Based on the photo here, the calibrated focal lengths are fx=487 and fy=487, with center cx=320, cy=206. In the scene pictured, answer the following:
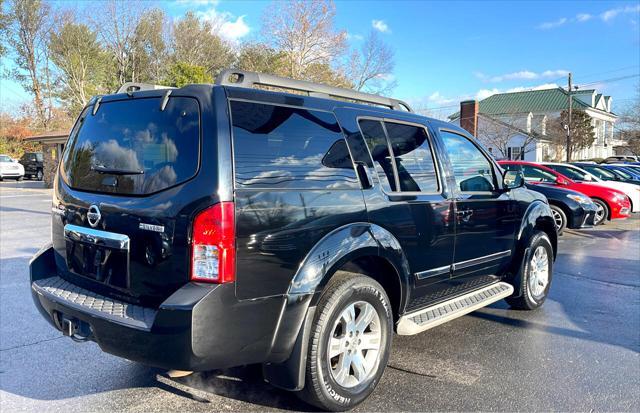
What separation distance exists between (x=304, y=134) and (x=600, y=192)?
12.2 meters

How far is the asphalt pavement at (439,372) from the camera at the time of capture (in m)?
3.25

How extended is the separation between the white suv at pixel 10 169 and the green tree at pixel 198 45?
14.0 metres

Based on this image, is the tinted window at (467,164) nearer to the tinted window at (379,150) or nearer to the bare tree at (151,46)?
the tinted window at (379,150)

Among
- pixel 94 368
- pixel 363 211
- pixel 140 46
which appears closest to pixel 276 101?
pixel 363 211

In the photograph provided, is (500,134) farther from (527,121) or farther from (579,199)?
(579,199)

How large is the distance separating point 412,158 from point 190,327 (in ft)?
7.41

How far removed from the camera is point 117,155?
3.03 metres

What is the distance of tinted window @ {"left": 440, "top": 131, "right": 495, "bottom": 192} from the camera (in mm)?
4367

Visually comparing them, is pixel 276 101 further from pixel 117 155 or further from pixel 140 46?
pixel 140 46

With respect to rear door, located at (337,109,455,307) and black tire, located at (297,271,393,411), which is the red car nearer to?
rear door, located at (337,109,455,307)

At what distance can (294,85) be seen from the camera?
11.1ft

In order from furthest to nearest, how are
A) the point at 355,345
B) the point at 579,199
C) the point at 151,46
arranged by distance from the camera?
the point at 151,46, the point at 579,199, the point at 355,345

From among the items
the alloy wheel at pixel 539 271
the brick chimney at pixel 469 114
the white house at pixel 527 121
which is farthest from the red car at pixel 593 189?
the brick chimney at pixel 469 114

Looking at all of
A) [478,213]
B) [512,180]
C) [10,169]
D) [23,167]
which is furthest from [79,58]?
[478,213]
